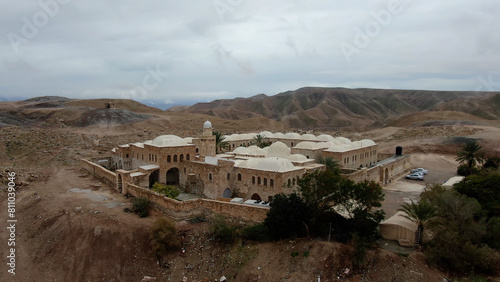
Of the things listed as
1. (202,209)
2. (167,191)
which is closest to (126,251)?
(202,209)

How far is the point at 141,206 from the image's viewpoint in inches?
899

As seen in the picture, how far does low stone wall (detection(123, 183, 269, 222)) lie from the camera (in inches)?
802

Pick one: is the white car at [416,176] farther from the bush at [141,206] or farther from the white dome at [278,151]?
the bush at [141,206]

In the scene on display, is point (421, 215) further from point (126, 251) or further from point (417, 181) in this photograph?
point (417, 181)

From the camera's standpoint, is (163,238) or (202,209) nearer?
(163,238)

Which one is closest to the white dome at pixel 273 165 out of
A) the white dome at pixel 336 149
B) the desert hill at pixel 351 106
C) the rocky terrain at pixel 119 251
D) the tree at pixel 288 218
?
the tree at pixel 288 218

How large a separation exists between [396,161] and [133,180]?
2653 cm

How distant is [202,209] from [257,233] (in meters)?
4.62

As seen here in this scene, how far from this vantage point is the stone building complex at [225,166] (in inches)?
926

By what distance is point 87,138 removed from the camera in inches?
1989

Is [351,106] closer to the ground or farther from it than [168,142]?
farther from it

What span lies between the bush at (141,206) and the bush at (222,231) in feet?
17.7

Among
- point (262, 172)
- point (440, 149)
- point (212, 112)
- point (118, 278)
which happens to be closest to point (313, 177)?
point (262, 172)

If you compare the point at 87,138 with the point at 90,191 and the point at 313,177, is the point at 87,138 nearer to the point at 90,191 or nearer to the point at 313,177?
the point at 90,191
